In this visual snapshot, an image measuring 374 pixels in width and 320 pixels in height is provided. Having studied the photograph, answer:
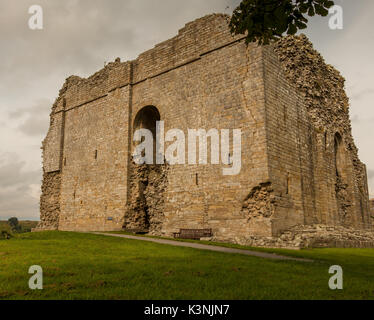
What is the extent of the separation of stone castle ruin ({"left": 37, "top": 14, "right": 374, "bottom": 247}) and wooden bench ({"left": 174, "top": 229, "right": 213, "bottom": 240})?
0.27m

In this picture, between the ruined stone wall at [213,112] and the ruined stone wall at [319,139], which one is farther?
the ruined stone wall at [319,139]

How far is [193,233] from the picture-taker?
15133mm

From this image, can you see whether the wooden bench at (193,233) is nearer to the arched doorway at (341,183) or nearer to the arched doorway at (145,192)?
the arched doorway at (145,192)

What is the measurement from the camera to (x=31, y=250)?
385 inches

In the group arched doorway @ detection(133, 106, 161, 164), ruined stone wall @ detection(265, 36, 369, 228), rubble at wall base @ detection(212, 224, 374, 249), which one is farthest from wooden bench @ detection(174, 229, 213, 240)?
arched doorway @ detection(133, 106, 161, 164)

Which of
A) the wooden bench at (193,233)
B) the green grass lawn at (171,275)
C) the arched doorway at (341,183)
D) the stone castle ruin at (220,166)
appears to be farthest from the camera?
the arched doorway at (341,183)

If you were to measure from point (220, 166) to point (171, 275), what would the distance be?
8.85 m

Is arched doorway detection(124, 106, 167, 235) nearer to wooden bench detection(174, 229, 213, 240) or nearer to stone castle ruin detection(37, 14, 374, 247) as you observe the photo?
stone castle ruin detection(37, 14, 374, 247)

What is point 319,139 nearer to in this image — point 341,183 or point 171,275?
point 341,183

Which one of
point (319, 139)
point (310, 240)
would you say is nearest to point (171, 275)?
point (310, 240)

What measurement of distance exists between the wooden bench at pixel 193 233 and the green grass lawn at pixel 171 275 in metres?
4.61

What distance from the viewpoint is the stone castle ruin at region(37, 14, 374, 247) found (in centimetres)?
1428

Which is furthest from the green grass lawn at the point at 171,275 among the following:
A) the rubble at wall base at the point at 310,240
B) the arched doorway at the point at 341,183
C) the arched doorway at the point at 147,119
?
the arched doorway at the point at 147,119

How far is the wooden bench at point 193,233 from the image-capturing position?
48.5ft
